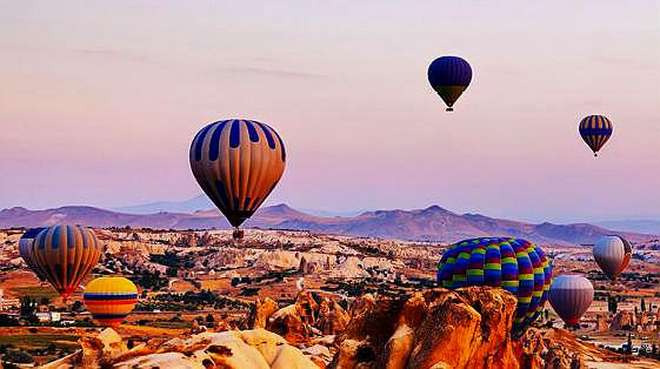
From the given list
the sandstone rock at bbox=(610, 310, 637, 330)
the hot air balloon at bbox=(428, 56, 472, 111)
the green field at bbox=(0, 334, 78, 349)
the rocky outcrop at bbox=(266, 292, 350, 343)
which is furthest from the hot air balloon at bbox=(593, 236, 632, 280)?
the rocky outcrop at bbox=(266, 292, 350, 343)

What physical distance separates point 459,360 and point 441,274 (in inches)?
1115

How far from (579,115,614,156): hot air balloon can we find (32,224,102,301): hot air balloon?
157 feet

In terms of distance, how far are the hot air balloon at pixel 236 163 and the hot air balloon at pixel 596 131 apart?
52.6 metres

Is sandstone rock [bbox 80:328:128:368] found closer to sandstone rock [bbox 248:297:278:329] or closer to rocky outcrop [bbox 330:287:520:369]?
rocky outcrop [bbox 330:287:520:369]

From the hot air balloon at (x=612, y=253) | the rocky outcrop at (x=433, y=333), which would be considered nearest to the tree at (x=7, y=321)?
the hot air balloon at (x=612, y=253)

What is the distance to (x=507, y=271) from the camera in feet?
184

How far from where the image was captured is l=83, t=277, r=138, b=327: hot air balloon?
81.9 metres

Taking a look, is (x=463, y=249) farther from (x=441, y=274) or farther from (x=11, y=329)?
(x=11, y=329)

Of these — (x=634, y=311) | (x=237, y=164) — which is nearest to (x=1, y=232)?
(x=634, y=311)

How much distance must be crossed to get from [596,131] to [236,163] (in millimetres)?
56605

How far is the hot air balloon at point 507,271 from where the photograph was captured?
55.9m

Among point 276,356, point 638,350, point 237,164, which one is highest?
point 237,164

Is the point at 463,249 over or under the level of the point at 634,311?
over

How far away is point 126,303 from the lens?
8281 cm
